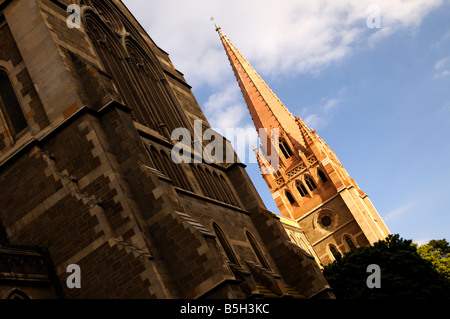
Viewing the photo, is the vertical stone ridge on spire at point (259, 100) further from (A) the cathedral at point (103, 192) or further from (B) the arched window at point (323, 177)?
(A) the cathedral at point (103, 192)

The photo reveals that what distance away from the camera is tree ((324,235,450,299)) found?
88.9 ft

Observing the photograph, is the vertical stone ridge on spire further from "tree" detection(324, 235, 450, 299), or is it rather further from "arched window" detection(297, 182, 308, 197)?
"tree" detection(324, 235, 450, 299)

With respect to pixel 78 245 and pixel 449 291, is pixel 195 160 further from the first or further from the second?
pixel 449 291

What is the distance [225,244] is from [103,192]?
5489mm

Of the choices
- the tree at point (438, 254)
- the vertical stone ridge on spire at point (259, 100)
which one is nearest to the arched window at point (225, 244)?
the tree at point (438, 254)

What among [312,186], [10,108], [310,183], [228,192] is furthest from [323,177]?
[10,108]

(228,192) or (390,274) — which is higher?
(228,192)

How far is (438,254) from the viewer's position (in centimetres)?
5578

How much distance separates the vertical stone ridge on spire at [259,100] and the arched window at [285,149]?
1231mm

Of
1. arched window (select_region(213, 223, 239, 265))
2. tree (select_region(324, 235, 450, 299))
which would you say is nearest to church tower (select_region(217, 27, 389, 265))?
tree (select_region(324, 235, 450, 299))

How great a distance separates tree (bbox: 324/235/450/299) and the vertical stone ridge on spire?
41.1m

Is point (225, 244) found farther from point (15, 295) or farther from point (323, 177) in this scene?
point (323, 177)

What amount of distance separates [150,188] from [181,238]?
1629 mm

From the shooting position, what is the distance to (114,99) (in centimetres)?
1581
